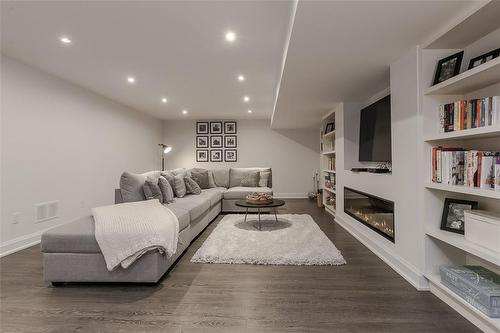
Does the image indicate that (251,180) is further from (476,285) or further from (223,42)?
(476,285)

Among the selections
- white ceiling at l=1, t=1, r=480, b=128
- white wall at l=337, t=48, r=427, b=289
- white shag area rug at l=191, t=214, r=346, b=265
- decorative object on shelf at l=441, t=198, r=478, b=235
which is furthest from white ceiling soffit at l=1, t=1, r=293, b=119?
white shag area rug at l=191, t=214, r=346, b=265

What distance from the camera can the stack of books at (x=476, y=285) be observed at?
154 cm

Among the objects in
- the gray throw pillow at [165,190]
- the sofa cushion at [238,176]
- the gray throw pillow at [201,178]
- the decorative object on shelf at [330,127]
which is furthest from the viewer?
the sofa cushion at [238,176]

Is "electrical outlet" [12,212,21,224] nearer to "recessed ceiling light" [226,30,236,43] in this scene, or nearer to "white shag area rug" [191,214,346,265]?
"white shag area rug" [191,214,346,265]

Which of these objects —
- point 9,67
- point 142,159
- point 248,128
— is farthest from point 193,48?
point 248,128

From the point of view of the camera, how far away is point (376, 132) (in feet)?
11.0

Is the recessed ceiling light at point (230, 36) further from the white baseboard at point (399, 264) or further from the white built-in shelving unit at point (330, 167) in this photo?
the white built-in shelving unit at point (330, 167)

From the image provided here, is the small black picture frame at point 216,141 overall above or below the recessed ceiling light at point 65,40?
below

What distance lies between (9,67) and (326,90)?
3947 millimetres

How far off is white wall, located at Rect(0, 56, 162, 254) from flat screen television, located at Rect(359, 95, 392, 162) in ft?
14.6

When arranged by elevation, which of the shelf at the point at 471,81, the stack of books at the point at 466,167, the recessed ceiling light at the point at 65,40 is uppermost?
the recessed ceiling light at the point at 65,40

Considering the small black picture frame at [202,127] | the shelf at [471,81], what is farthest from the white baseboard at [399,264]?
the small black picture frame at [202,127]

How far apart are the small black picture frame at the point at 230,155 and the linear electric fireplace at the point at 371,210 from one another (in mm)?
4020

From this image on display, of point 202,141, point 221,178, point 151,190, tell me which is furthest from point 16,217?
point 202,141
